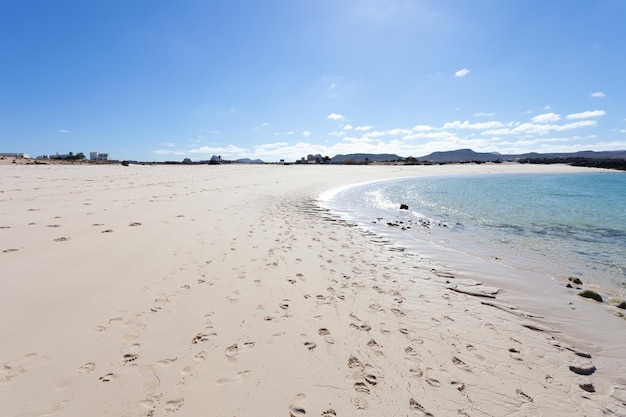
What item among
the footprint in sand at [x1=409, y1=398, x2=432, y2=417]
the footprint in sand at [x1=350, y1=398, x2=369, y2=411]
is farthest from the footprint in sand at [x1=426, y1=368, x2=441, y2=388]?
the footprint in sand at [x1=350, y1=398, x2=369, y2=411]

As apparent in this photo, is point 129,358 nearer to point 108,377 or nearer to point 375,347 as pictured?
point 108,377

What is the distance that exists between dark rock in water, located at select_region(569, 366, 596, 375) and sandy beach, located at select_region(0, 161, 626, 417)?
2 centimetres

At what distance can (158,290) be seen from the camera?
17.3ft

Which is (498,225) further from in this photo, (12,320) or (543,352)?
(12,320)

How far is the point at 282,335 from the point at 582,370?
3.95 m

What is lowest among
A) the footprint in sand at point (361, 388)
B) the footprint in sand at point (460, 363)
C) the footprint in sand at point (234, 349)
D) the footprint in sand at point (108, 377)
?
the footprint in sand at point (460, 363)

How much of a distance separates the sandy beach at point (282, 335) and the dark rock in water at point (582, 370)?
0.02m

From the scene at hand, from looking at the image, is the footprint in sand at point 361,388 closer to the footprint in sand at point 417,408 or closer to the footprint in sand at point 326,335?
the footprint in sand at point 417,408

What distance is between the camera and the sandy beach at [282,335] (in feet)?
9.95

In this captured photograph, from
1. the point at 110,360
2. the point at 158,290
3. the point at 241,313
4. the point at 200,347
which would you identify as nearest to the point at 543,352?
the point at 241,313

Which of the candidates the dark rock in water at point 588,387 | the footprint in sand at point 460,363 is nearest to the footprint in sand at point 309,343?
the footprint in sand at point 460,363

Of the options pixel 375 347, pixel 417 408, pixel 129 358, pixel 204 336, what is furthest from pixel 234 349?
pixel 417 408

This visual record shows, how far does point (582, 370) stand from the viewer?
3807 mm

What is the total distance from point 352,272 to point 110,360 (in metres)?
4.72
